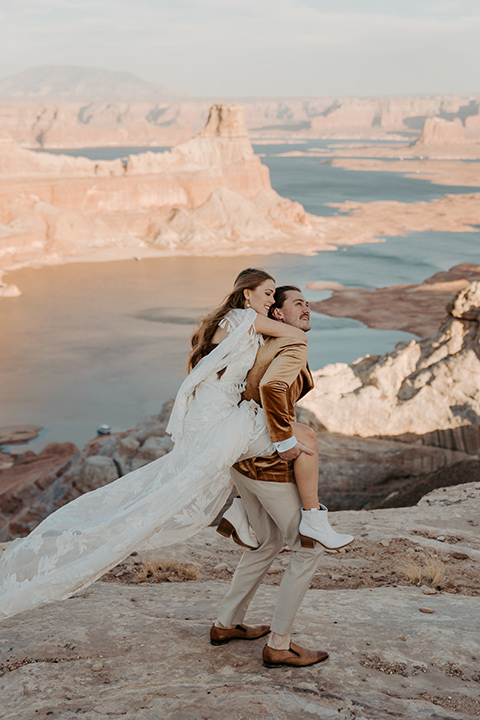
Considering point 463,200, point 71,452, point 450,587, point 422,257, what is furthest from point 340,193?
point 450,587

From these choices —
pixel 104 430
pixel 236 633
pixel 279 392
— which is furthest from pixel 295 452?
pixel 104 430

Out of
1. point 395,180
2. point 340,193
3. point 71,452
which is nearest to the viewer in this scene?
point 71,452

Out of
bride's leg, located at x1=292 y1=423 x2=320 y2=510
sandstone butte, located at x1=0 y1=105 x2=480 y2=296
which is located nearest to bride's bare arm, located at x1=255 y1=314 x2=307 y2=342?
bride's leg, located at x1=292 y1=423 x2=320 y2=510

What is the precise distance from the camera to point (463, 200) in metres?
77.9

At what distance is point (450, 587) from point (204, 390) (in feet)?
8.14

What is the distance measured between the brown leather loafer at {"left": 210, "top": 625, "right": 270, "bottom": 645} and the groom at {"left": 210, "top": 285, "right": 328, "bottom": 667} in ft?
0.27

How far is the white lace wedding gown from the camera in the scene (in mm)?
2881

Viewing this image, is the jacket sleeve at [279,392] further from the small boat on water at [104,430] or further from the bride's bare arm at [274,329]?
the small boat on water at [104,430]

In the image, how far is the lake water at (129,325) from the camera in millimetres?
20297

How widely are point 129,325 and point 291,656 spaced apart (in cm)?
2784

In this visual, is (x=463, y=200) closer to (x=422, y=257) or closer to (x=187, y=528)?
(x=422, y=257)

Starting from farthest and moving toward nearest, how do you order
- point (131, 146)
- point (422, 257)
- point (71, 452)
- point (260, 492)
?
point (131, 146) → point (422, 257) → point (71, 452) → point (260, 492)

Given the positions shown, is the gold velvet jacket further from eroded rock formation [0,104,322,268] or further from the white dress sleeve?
eroded rock formation [0,104,322,268]

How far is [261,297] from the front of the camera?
3.02 metres
